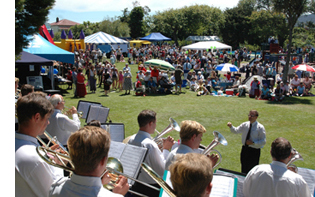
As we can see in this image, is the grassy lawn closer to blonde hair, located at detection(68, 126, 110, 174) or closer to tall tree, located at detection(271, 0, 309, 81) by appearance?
tall tree, located at detection(271, 0, 309, 81)

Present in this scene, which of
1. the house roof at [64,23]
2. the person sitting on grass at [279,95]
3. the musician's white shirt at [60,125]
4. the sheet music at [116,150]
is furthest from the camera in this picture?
the house roof at [64,23]

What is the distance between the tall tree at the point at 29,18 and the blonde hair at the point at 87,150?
18.3ft

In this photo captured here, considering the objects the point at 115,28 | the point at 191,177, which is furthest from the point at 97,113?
the point at 115,28

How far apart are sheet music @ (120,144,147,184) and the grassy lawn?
158 inches

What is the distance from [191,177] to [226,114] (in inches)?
443

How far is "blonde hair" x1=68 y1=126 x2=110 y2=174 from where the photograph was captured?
2080mm

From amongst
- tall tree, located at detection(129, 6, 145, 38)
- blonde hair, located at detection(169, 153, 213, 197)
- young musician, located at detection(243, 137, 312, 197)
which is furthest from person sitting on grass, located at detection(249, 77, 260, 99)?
tall tree, located at detection(129, 6, 145, 38)

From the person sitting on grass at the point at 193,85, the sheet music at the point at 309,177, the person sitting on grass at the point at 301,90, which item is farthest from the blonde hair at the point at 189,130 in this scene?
the person sitting on grass at the point at 301,90

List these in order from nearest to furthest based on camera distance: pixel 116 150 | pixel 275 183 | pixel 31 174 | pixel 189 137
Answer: pixel 31 174, pixel 275 183, pixel 189 137, pixel 116 150

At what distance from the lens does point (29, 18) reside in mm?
7012

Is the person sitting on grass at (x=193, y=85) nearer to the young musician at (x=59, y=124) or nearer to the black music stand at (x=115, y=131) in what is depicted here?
the black music stand at (x=115, y=131)

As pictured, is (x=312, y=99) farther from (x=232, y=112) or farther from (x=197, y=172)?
(x=197, y=172)

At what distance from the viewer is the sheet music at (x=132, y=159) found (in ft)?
12.4

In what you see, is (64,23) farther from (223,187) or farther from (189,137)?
(223,187)
